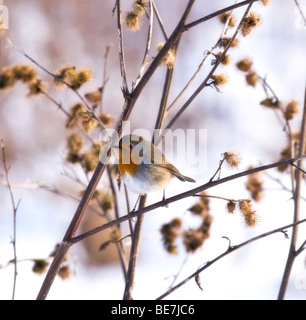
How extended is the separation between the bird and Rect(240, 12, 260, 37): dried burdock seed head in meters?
0.52

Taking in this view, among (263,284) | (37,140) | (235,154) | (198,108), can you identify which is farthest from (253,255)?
(235,154)

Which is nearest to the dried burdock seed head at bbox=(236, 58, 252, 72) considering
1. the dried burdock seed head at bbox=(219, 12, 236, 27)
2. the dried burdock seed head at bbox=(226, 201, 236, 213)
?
the dried burdock seed head at bbox=(219, 12, 236, 27)

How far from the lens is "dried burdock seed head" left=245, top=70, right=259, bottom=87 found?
2.11 metres

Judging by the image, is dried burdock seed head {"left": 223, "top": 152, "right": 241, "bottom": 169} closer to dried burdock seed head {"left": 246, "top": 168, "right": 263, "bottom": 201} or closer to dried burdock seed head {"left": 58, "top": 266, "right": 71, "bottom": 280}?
dried burdock seed head {"left": 246, "top": 168, "right": 263, "bottom": 201}

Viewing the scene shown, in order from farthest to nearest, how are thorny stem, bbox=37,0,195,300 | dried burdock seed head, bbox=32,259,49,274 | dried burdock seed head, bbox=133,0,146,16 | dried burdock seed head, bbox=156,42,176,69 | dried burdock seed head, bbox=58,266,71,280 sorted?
1. dried burdock seed head, bbox=58,266,71,280
2. dried burdock seed head, bbox=32,259,49,274
3. dried burdock seed head, bbox=133,0,146,16
4. dried burdock seed head, bbox=156,42,176,69
5. thorny stem, bbox=37,0,195,300

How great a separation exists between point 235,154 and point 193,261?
2.09 metres

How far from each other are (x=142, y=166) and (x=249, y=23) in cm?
65

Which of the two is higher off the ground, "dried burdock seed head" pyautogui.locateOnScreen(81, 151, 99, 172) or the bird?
"dried burdock seed head" pyautogui.locateOnScreen(81, 151, 99, 172)

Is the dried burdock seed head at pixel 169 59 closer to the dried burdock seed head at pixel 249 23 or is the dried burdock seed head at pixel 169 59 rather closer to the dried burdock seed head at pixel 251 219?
the dried burdock seed head at pixel 249 23

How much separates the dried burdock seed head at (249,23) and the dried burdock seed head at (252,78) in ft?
1.90

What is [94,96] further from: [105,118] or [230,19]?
[230,19]

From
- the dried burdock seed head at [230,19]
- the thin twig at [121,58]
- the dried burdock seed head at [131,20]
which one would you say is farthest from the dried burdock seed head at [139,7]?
the dried burdock seed head at [230,19]

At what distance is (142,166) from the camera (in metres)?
1.80
